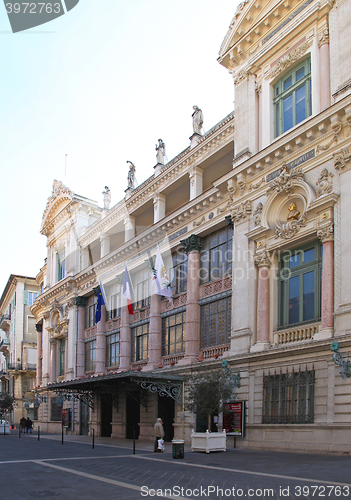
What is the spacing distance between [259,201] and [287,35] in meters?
8.10

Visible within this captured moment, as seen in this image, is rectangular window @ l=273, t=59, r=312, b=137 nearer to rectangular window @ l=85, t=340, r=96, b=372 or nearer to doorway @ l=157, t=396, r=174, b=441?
doorway @ l=157, t=396, r=174, b=441

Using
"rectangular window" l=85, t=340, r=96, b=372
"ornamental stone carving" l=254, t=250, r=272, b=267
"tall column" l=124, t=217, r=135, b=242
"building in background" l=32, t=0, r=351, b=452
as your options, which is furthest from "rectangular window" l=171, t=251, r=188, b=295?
"rectangular window" l=85, t=340, r=96, b=372

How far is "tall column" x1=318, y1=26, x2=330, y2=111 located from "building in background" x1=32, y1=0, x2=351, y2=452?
0.06m

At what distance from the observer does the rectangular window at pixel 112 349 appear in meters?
39.5

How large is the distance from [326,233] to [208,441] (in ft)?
31.1

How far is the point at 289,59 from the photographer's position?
25172 millimetres

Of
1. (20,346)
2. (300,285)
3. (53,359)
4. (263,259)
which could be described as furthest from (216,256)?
(20,346)

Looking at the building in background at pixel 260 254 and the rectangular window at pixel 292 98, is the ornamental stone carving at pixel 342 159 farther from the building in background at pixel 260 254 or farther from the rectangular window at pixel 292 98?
the rectangular window at pixel 292 98

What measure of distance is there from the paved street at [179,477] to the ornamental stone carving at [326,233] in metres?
8.23

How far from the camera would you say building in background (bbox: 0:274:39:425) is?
70.1m

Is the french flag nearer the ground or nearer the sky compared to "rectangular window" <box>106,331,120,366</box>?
nearer the sky

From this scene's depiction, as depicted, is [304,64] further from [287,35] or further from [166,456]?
[166,456]

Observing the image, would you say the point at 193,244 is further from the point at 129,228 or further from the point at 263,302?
the point at 129,228

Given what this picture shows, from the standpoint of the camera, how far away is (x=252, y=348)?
23.8 metres
